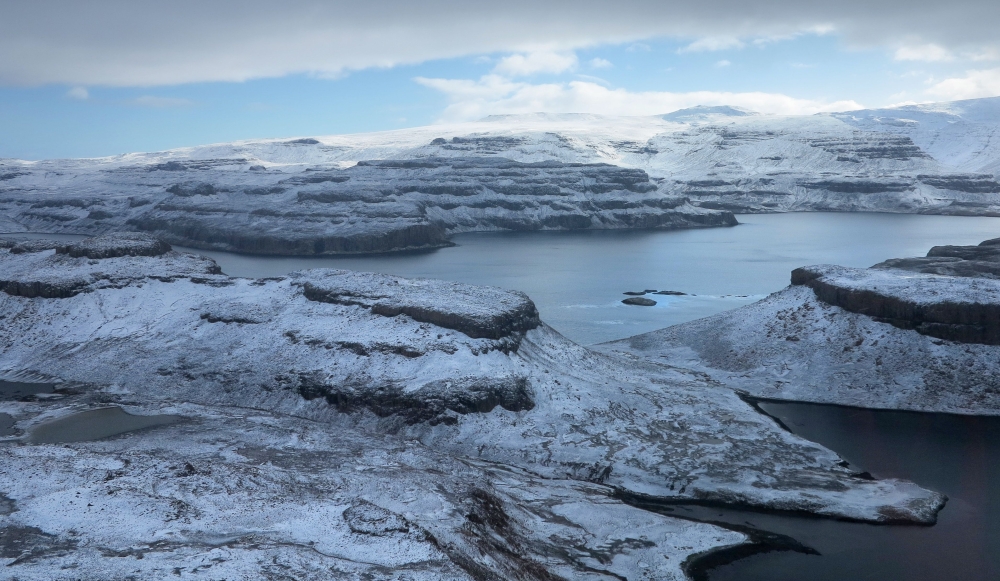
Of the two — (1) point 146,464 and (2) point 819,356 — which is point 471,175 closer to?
(2) point 819,356

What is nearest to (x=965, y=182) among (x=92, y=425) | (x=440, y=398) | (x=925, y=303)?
(x=925, y=303)

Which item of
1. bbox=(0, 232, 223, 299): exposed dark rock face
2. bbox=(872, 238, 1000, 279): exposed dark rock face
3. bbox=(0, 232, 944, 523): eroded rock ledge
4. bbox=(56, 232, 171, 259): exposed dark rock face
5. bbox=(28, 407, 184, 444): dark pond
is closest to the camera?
bbox=(0, 232, 944, 523): eroded rock ledge

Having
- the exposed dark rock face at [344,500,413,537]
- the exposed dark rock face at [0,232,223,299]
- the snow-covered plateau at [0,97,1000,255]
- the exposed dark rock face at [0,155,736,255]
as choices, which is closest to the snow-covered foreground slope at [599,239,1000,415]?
the exposed dark rock face at [344,500,413,537]

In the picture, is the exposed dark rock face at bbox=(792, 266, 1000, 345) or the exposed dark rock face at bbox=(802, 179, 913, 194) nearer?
the exposed dark rock face at bbox=(792, 266, 1000, 345)

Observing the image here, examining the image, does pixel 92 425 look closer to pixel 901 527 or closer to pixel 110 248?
pixel 110 248

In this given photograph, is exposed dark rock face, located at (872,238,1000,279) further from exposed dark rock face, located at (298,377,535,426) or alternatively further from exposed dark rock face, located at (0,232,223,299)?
exposed dark rock face, located at (0,232,223,299)

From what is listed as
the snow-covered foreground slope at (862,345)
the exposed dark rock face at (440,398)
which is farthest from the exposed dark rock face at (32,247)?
the snow-covered foreground slope at (862,345)

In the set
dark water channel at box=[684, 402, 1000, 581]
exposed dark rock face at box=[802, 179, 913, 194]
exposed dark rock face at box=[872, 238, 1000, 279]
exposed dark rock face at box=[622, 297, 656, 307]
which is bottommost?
dark water channel at box=[684, 402, 1000, 581]

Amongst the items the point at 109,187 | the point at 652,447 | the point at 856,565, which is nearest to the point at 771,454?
the point at 652,447
